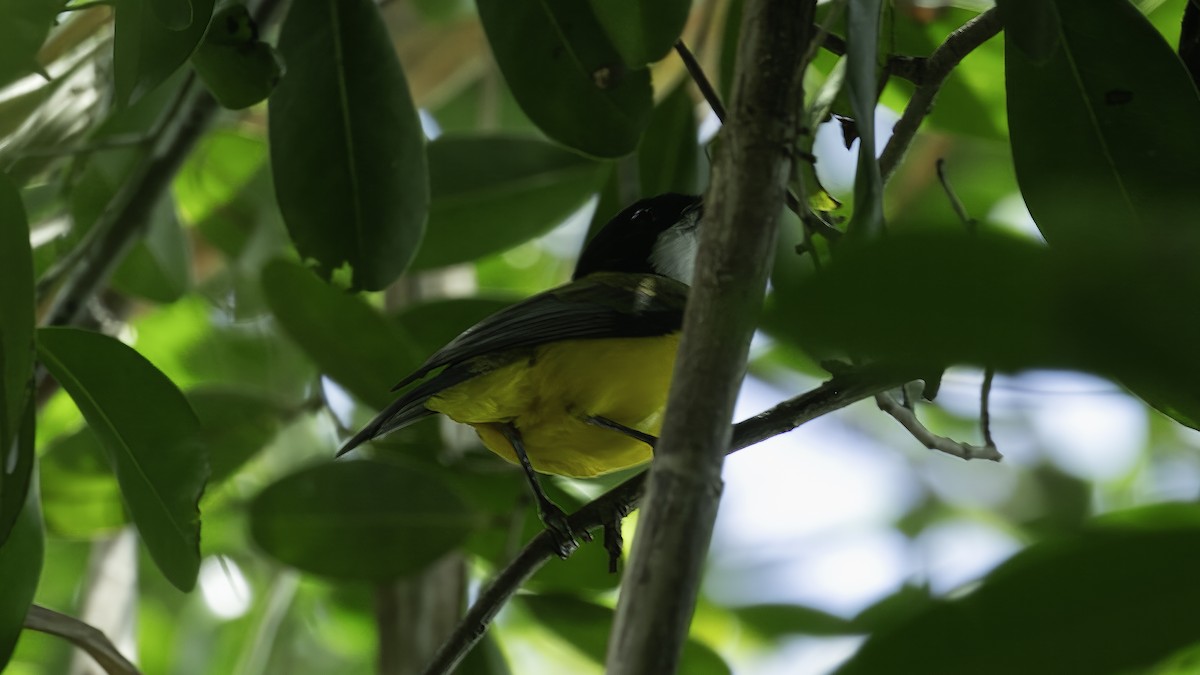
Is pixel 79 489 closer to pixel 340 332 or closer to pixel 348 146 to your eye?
pixel 340 332


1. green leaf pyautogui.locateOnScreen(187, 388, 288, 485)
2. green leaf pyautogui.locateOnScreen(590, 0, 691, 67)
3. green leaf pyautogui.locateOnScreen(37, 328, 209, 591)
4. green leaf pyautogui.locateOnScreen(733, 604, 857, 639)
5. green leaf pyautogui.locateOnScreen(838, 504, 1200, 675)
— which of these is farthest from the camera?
green leaf pyautogui.locateOnScreen(187, 388, 288, 485)

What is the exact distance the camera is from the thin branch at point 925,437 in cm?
125

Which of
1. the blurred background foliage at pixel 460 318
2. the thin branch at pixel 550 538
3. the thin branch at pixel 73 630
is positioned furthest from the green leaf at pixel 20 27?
the thin branch at pixel 550 538

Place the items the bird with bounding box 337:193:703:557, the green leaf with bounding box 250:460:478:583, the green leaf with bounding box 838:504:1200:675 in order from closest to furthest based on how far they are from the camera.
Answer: the green leaf with bounding box 838:504:1200:675
the bird with bounding box 337:193:703:557
the green leaf with bounding box 250:460:478:583

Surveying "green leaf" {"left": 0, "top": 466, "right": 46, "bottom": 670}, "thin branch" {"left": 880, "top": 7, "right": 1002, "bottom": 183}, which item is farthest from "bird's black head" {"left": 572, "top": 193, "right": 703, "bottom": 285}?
"green leaf" {"left": 0, "top": 466, "right": 46, "bottom": 670}

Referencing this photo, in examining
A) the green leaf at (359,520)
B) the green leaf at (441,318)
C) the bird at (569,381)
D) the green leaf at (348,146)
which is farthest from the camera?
the green leaf at (441,318)

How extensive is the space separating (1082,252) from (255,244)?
2314 mm

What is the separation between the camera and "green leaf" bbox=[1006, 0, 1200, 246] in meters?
1.10

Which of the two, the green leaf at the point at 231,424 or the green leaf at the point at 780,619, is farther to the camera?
the green leaf at the point at 231,424

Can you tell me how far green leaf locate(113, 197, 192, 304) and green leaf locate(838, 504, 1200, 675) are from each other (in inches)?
75.0

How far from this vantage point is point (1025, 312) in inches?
17.6

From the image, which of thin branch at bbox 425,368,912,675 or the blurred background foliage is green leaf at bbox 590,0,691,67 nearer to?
the blurred background foliage

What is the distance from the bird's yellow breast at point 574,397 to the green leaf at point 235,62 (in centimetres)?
59

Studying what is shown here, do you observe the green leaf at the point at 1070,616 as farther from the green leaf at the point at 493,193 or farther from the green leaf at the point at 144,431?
the green leaf at the point at 493,193
